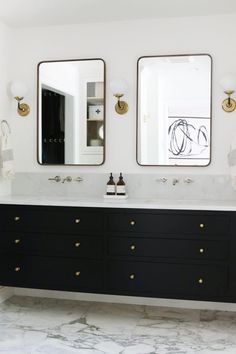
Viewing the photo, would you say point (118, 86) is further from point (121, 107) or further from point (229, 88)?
point (229, 88)

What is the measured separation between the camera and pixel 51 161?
13.4ft

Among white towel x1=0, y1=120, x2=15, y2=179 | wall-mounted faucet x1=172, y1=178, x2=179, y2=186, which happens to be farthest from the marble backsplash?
white towel x1=0, y1=120, x2=15, y2=179

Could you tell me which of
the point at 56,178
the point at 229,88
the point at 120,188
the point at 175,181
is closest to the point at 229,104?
the point at 229,88

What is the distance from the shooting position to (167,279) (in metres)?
3.37

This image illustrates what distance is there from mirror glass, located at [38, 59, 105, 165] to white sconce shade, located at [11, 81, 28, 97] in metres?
0.16

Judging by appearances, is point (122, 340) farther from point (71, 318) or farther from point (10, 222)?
point (10, 222)

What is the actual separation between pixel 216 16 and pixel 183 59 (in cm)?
43

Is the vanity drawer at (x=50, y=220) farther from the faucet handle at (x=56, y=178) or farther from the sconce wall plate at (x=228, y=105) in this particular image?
the sconce wall plate at (x=228, y=105)

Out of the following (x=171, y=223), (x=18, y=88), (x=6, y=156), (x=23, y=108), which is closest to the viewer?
(x=171, y=223)

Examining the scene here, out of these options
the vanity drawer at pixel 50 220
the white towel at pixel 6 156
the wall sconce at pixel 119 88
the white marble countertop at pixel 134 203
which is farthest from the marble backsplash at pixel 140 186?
the wall sconce at pixel 119 88

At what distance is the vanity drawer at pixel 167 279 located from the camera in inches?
130

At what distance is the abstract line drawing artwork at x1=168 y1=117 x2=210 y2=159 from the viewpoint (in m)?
3.77

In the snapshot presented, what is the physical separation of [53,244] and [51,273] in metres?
0.23

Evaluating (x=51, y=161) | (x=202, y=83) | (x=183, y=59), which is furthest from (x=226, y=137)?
(x=51, y=161)
